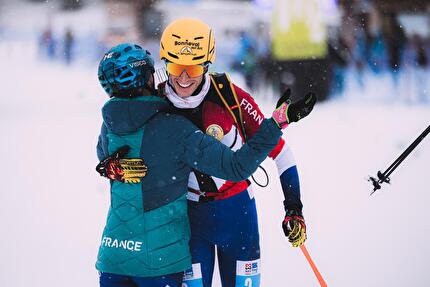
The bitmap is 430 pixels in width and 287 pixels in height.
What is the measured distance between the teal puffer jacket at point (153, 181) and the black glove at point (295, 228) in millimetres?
725

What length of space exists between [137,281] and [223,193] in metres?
0.77

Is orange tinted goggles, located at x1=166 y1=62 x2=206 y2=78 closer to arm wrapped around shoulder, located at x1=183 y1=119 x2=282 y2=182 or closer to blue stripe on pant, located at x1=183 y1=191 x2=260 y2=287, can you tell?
arm wrapped around shoulder, located at x1=183 y1=119 x2=282 y2=182

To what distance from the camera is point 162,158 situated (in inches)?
110

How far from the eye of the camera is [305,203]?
745cm

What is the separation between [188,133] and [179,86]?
454 mm

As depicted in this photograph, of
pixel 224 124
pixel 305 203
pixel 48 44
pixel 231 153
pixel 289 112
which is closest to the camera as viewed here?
pixel 289 112

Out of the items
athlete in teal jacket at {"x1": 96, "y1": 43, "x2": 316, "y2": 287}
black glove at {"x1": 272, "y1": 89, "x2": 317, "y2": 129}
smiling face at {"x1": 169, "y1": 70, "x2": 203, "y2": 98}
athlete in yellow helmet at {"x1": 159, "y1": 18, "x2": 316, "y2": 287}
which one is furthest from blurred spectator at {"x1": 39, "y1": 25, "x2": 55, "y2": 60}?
black glove at {"x1": 272, "y1": 89, "x2": 317, "y2": 129}

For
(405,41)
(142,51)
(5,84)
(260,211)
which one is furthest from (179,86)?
(5,84)

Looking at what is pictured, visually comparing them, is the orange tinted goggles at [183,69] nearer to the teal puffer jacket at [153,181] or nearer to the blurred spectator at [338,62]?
the teal puffer jacket at [153,181]

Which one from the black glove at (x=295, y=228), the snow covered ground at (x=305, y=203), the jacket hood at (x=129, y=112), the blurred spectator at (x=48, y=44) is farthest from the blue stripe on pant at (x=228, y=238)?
the blurred spectator at (x=48, y=44)

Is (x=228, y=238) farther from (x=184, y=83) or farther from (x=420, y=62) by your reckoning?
(x=420, y=62)

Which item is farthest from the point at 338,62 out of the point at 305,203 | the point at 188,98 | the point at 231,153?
the point at 231,153

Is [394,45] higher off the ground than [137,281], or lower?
higher

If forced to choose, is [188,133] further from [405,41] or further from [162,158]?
[405,41]
